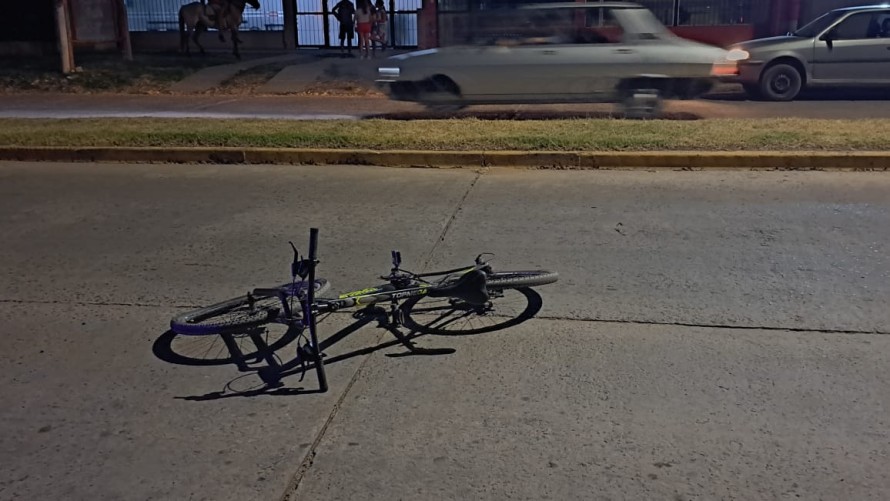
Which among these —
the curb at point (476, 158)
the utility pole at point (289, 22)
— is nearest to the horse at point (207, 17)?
the utility pole at point (289, 22)

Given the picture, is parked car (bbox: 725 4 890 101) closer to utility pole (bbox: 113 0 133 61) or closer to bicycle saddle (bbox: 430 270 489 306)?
bicycle saddle (bbox: 430 270 489 306)

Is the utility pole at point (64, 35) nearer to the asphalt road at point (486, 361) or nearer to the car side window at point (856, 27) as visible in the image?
the asphalt road at point (486, 361)

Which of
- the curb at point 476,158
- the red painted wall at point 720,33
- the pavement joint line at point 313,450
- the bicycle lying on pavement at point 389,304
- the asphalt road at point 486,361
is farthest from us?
the red painted wall at point 720,33

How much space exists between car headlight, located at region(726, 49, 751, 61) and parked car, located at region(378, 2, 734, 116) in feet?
0.98

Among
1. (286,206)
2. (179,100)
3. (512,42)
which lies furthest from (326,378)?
(179,100)

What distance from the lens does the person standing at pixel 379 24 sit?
22094 millimetres

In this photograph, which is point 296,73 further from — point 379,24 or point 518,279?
point 518,279

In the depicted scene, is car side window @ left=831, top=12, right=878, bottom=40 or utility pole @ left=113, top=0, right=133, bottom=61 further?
utility pole @ left=113, top=0, right=133, bottom=61

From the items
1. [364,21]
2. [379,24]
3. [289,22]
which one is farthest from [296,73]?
[289,22]

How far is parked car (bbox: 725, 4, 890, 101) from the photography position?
47.5 ft

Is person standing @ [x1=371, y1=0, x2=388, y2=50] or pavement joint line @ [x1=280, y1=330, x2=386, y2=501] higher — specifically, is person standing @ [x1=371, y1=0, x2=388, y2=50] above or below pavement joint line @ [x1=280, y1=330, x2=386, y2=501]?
above

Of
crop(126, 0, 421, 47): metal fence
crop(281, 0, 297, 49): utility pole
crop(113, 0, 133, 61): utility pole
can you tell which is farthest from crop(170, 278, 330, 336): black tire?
crop(281, 0, 297, 49): utility pole

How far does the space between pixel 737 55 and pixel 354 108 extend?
247 inches

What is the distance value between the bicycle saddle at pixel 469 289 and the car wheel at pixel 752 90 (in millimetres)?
11966
